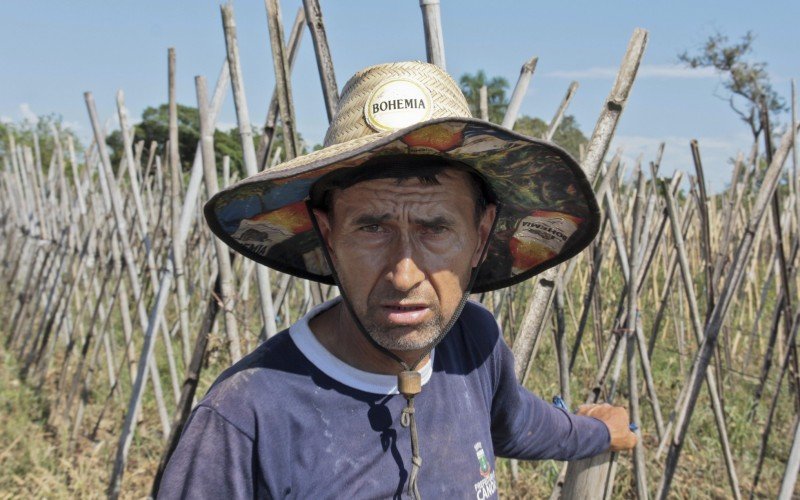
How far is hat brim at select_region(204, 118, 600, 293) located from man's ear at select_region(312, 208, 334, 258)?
5 centimetres

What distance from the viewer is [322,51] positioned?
155 centimetres

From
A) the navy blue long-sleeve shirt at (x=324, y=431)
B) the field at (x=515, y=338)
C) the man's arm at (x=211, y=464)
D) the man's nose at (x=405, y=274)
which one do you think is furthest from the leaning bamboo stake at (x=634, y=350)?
the man's arm at (x=211, y=464)

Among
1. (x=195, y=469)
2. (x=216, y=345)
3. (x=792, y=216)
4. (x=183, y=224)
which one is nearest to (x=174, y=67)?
(x=183, y=224)

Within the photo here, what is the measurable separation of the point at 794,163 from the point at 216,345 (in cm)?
176

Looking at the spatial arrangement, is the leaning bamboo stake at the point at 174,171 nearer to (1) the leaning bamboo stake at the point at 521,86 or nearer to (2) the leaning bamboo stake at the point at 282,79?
(2) the leaning bamboo stake at the point at 282,79

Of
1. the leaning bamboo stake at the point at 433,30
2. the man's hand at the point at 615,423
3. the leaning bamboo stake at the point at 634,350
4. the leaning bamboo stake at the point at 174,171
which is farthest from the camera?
the leaning bamboo stake at the point at 174,171

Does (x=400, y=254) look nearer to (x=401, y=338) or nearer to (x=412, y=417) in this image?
(x=401, y=338)

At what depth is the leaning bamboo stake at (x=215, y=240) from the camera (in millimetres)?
1802

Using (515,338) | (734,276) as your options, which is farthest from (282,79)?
(515,338)

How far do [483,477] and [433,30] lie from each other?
2.89 ft

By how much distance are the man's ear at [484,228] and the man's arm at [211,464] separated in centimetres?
51

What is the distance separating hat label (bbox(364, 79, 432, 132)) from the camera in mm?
1038

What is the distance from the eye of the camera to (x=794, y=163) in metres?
2.06

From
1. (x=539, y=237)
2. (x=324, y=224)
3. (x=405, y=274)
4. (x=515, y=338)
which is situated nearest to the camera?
(x=405, y=274)
